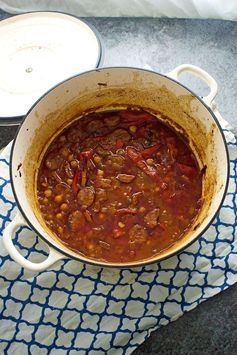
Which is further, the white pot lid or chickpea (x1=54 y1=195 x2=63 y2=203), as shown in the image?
the white pot lid

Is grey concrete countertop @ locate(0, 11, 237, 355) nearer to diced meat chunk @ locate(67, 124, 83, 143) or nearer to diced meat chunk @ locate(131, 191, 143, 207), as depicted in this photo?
diced meat chunk @ locate(67, 124, 83, 143)

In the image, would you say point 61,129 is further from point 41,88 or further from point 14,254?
point 14,254

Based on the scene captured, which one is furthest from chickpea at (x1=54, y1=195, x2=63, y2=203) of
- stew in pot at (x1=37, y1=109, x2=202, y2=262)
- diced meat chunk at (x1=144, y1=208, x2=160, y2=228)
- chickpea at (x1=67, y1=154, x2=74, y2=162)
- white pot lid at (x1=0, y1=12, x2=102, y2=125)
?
white pot lid at (x1=0, y1=12, x2=102, y2=125)

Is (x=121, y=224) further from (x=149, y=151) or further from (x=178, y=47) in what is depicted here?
(x=178, y=47)

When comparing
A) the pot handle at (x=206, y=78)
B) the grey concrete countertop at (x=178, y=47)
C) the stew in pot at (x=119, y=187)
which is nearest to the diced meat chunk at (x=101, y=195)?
the stew in pot at (x=119, y=187)

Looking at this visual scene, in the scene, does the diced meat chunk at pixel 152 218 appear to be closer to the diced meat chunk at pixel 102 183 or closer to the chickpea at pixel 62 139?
the diced meat chunk at pixel 102 183

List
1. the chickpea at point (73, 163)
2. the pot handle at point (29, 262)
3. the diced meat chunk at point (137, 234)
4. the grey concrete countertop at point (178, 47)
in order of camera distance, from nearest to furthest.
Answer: the pot handle at point (29, 262)
the diced meat chunk at point (137, 234)
the chickpea at point (73, 163)
the grey concrete countertop at point (178, 47)
